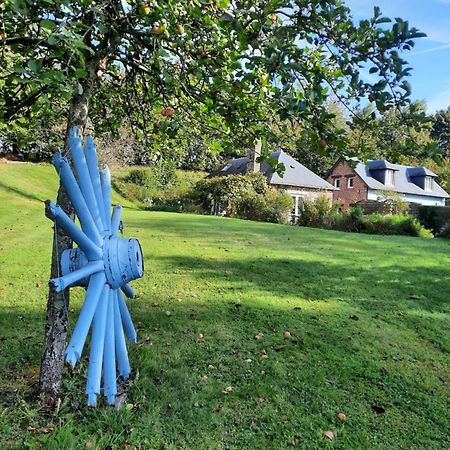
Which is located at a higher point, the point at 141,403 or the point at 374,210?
the point at 374,210

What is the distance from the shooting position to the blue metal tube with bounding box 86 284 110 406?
3.10 metres

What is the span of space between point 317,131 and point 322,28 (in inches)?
27.1

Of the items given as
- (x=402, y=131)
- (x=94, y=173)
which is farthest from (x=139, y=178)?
(x=402, y=131)

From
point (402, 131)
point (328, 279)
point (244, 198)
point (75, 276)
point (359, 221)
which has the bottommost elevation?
point (328, 279)

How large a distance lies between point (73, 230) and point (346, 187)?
39376 mm

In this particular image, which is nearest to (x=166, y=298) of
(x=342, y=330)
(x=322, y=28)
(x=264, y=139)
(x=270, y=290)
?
(x=270, y=290)

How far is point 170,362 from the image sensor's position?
494 cm

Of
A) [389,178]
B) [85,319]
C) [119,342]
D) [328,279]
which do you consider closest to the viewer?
[85,319]

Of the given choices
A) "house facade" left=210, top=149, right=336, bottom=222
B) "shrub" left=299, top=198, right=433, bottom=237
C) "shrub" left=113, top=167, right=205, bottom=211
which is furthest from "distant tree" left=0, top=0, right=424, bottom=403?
"house facade" left=210, top=149, right=336, bottom=222

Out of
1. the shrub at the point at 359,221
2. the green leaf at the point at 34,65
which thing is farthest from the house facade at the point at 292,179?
the green leaf at the point at 34,65

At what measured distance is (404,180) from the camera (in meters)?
41.2

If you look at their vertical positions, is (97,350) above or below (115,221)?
below

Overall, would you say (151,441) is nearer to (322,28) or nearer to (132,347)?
(132,347)

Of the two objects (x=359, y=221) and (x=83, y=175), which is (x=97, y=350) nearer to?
(x=83, y=175)
